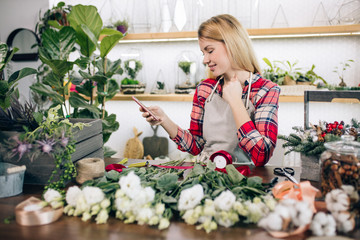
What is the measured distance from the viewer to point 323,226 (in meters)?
0.69

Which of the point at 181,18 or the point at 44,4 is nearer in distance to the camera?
the point at 181,18

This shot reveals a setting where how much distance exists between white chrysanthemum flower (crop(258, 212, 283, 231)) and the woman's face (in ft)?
3.61

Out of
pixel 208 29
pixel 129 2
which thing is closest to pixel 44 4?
pixel 129 2

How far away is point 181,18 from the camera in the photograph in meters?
3.00

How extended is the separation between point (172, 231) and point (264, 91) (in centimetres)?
109

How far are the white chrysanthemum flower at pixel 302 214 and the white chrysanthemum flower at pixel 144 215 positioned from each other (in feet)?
1.08

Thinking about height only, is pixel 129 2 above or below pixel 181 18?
above

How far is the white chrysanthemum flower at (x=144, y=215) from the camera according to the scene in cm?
71

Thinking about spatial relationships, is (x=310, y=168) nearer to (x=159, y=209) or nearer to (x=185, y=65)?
(x=159, y=209)

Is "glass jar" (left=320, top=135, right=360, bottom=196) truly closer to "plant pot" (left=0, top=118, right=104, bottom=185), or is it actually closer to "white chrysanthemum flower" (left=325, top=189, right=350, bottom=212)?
"white chrysanthemum flower" (left=325, top=189, right=350, bottom=212)

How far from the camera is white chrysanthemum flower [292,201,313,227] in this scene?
2.16 feet

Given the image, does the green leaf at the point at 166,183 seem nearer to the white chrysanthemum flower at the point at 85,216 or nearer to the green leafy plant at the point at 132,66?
the white chrysanthemum flower at the point at 85,216

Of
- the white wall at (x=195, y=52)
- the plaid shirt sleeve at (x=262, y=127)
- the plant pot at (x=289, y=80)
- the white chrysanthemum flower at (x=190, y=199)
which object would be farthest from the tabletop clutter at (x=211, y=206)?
the plant pot at (x=289, y=80)

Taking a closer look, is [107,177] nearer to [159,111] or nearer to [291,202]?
[291,202]
